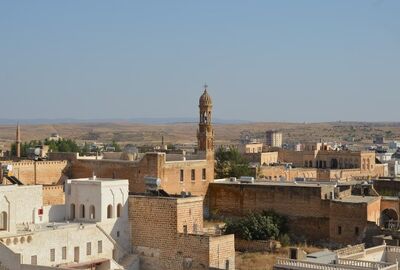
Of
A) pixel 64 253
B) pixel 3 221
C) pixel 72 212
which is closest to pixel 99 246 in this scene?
pixel 64 253

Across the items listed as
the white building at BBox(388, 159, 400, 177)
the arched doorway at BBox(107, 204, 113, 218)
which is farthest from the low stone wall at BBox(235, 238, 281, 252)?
the white building at BBox(388, 159, 400, 177)

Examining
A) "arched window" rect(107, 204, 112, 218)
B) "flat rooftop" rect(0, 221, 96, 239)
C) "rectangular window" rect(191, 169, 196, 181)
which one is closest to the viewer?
"flat rooftop" rect(0, 221, 96, 239)

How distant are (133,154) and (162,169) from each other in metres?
7.54

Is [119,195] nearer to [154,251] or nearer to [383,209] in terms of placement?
[154,251]

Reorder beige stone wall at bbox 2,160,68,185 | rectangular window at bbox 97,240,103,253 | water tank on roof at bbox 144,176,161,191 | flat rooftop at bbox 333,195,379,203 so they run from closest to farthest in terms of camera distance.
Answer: rectangular window at bbox 97,240,103,253 < water tank on roof at bbox 144,176,161,191 < flat rooftop at bbox 333,195,379,203 < beige stone wall at bbox 2,160,68,185

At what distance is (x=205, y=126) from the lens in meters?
50.9

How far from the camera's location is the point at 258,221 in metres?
43.4

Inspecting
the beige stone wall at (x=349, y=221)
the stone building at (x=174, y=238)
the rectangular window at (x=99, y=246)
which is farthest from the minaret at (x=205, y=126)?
the rectangular window at (x=99, y=246)

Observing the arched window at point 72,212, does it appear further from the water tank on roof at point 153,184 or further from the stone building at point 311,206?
the stone building at point 311,206

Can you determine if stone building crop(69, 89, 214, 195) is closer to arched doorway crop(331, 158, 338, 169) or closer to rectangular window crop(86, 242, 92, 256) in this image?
rectangular window crop(86, 242, 92, 256)

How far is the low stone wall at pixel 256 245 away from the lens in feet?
137

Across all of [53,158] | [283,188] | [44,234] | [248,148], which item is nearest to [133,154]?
[53,158]

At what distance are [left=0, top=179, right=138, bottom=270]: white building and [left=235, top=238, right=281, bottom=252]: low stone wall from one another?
6452 mm

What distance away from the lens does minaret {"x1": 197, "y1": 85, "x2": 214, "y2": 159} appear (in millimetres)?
50719
